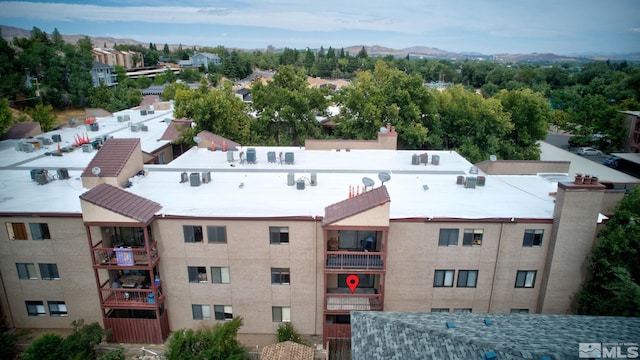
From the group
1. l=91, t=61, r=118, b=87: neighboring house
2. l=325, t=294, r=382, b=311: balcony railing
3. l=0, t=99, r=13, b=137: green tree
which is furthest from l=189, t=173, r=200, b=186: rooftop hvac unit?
l=91, t=61, r=118, b=87: neighboring house

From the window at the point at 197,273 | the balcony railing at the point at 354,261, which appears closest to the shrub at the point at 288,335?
the balcony railing at the point at 354,261

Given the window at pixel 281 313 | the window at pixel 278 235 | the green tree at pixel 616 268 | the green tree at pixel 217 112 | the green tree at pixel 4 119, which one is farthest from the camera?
the green tree at pixel 217 112

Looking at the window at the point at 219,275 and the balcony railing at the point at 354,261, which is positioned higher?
the balcony railing at the point at 354,261

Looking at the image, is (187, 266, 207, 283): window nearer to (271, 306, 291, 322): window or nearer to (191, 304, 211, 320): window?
(191, 304, 211, 320): window

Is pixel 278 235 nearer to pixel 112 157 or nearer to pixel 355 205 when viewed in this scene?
pixel 355 205

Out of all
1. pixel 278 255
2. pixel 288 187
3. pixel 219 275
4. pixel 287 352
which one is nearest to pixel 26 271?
pixel 219 275

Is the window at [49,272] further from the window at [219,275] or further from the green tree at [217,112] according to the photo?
the green tree at [217,112]
